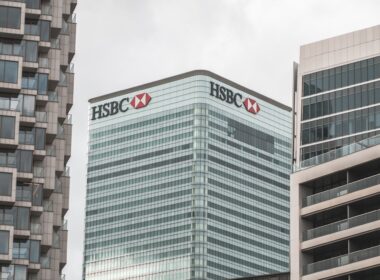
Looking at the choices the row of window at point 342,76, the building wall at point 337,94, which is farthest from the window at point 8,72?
the row of window at point 342,76

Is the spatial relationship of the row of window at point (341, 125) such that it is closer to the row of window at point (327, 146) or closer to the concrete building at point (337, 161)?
→ the concrete building at point (337, 161)

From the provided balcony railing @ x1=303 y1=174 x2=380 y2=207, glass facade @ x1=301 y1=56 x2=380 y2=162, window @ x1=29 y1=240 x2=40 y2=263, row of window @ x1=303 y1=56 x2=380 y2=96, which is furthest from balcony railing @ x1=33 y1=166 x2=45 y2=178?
row of window @ x1=303 y1=56 x2=380 y2=96

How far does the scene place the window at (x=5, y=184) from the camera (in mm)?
111125

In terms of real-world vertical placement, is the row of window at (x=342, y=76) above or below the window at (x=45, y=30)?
above

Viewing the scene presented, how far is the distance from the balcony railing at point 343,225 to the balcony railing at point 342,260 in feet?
9.68

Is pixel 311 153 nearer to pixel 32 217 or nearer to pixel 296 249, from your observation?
pixel 296 249

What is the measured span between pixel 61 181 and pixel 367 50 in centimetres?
4754

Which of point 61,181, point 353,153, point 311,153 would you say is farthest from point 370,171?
A: point 61,181

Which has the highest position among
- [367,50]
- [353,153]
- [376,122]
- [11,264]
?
[367,50]

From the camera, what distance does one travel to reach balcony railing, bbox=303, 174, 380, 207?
413 feet

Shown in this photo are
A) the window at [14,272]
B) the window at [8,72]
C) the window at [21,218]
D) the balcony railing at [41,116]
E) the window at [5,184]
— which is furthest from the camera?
the balcony railing at [41,116]

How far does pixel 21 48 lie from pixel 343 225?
125 feet

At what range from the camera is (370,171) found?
12875 cm

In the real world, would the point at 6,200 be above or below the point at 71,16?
below
